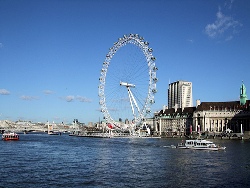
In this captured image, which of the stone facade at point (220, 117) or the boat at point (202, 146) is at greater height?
the stone facade at point (220, 117)

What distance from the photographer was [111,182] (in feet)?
118

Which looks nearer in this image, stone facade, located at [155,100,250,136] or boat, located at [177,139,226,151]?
boat, located at [177,139,226,151]

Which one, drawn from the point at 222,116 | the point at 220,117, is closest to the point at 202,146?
the point at 222,116

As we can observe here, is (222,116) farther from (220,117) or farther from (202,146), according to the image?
(202,146)

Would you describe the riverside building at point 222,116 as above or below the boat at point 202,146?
above

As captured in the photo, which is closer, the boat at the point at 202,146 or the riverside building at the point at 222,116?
the boat at the point at 202,146

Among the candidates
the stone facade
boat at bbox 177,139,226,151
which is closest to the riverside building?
the stone facade

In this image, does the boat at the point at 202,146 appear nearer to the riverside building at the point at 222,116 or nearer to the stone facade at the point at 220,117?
the riverside building at the point at 222,116

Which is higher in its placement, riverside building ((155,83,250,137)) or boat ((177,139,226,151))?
riverside building ((155,83,250,137))

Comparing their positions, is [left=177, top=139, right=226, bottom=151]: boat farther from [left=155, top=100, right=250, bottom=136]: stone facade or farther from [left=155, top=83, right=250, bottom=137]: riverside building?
[left=155, top=100, right=250, bottom=136]: stone facade

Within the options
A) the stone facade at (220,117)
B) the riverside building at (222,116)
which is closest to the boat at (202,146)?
the riverside building at (222,116)

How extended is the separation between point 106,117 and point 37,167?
78316mm

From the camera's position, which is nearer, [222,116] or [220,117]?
[222,116]

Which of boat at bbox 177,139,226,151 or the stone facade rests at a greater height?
the stone facade
